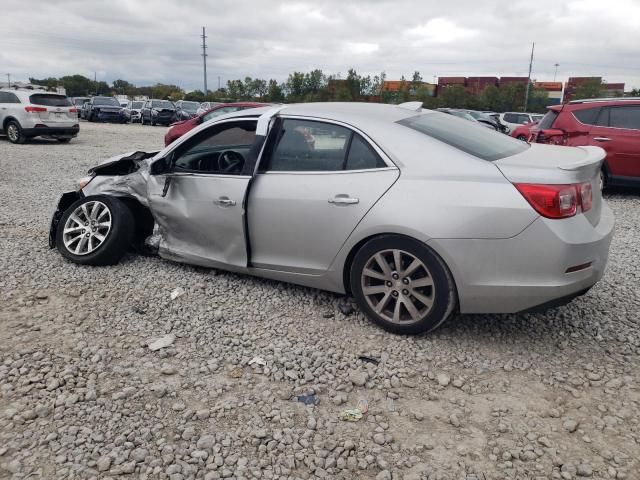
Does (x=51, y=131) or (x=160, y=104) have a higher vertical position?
(x=160, y=104)

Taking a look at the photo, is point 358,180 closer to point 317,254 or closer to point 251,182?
point 317,254

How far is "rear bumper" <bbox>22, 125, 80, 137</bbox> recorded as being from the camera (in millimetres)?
16156

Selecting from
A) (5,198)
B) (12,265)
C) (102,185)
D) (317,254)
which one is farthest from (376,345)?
(5,198)

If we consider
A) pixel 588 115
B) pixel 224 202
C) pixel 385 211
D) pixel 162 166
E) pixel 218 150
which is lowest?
pixel 224 202

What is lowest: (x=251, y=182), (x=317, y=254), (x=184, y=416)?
(x=184, y=416)

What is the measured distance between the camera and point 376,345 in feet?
11.9

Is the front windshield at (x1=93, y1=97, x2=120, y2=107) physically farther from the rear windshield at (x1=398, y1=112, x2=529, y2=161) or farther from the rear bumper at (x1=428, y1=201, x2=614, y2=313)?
the rear bumper at (x1=428, y1=201, x2=614, y2=313)

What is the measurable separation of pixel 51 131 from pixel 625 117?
15.3 m

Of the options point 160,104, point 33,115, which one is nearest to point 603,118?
point 33,115

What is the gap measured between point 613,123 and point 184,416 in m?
8.54

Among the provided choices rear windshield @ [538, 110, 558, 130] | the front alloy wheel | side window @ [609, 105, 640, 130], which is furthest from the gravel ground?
rear windshield @ [538, 110, 558, 130]

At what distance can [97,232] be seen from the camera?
4973mm

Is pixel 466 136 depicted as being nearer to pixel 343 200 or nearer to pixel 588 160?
pixel 588 160

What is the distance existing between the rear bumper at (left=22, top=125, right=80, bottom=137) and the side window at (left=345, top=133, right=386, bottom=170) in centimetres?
1533
